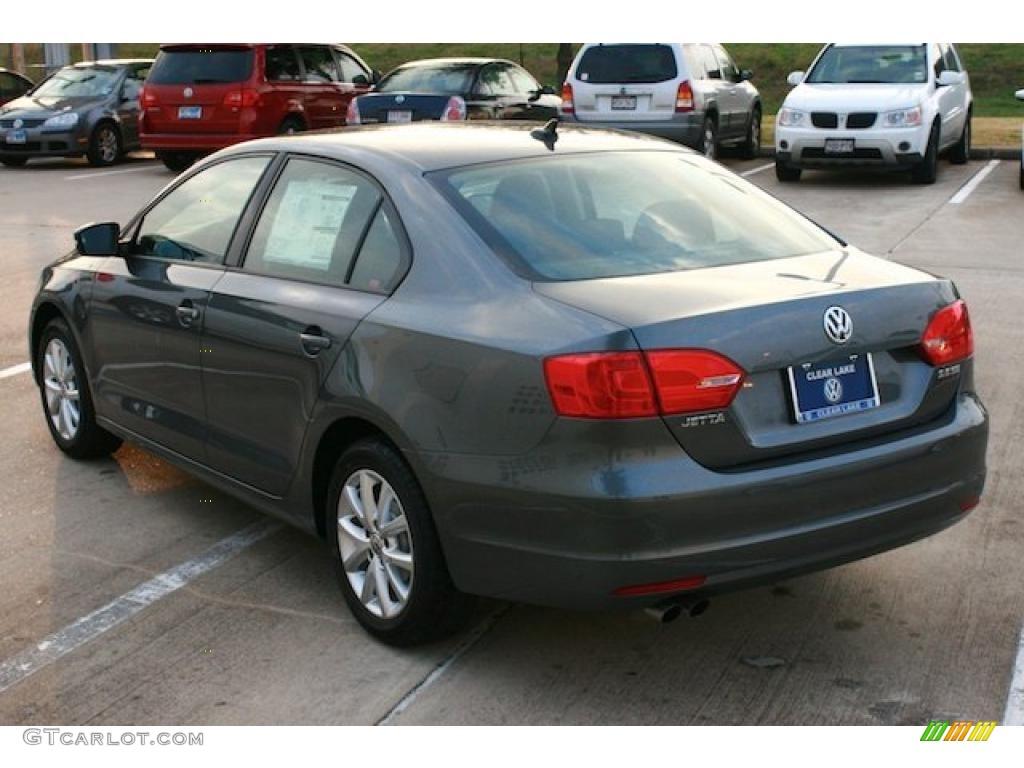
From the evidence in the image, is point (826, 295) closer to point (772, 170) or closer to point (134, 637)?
point (134, 637)

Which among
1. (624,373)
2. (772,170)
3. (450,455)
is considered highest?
(624,373)

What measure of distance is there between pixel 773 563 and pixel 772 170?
52.0 feet

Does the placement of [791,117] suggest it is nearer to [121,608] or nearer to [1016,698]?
[121,608]

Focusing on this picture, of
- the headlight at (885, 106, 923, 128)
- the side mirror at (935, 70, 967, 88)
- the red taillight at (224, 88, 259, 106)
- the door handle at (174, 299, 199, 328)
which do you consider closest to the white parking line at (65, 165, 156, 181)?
the red taillight at (224, 88, 259, 106)

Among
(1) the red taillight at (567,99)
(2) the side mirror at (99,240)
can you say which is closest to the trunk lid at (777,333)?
(2) the side mirror at (99,240)

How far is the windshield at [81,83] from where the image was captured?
2162 cm

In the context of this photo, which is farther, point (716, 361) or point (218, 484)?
point (218, 484)

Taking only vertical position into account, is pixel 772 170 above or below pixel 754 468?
below

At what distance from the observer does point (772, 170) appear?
63.0ft

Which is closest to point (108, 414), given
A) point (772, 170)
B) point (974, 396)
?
point (974, 396)

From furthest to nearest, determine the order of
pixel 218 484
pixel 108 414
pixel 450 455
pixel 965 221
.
A: 1. pixel 965 221
2. pixel 108 414
3. pixel 218 484
4. pixel 450 455

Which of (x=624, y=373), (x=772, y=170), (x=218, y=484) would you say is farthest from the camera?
(x=772, y=170)

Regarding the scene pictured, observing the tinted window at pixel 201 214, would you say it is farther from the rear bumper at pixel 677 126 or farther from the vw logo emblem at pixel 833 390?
the rear bumper at pixel 677 126

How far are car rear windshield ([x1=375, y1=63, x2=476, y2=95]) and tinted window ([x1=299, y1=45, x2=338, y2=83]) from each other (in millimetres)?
1666
